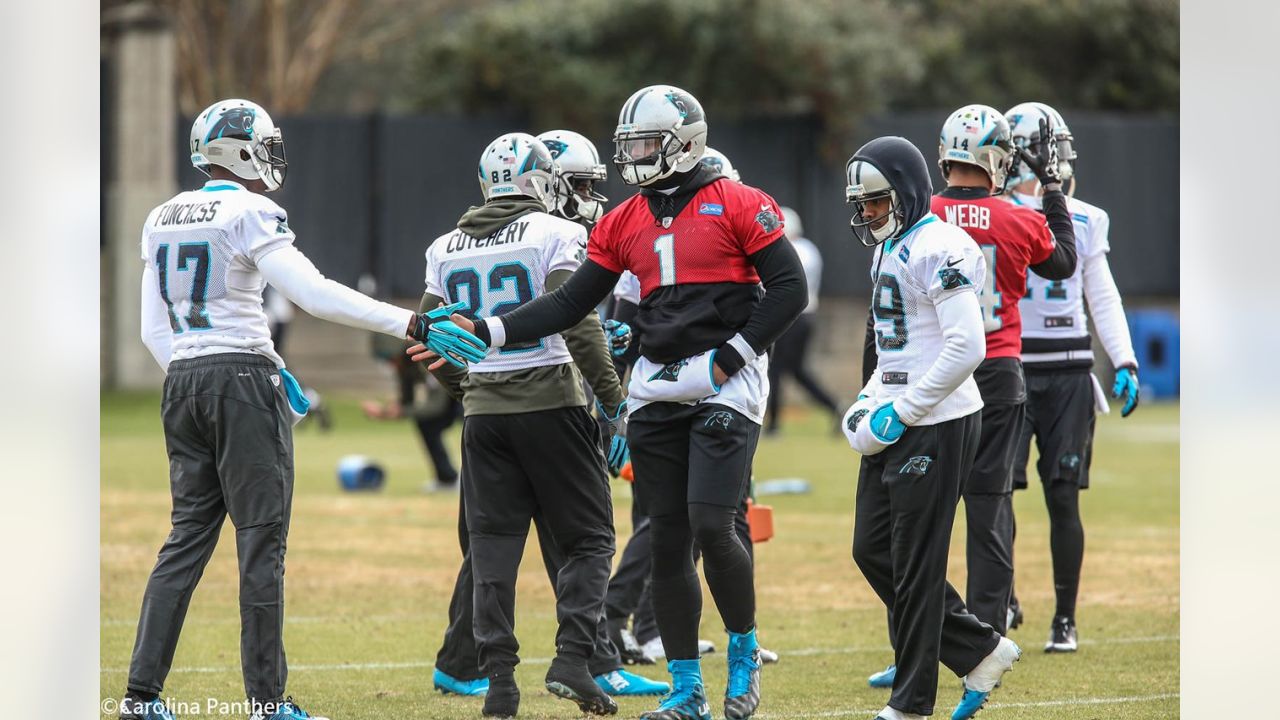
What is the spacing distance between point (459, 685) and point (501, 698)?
1.98 feet

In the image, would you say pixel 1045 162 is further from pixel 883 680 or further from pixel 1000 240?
pixel 883 680

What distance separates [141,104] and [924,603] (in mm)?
20789

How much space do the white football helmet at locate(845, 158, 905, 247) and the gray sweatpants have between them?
2.16m

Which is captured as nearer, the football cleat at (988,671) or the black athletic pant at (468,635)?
the football cleat at (988,671)

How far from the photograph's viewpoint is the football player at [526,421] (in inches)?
255

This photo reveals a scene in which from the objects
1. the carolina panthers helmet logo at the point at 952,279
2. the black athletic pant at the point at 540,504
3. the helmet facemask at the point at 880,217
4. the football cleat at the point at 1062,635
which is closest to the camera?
the carolina panthers helmet logo at the point at 952,279

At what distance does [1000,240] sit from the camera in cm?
672

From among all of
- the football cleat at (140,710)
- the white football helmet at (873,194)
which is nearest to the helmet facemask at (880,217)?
the white football helmet at (873,194)

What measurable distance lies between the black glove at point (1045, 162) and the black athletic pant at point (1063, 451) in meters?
1.11

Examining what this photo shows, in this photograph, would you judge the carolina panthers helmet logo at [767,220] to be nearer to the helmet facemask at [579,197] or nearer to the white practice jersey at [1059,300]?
the helmet facemask at [579,197]

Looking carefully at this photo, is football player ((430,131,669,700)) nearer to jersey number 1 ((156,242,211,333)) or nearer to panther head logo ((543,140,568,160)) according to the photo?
panther head logo ((543,140,568,160))

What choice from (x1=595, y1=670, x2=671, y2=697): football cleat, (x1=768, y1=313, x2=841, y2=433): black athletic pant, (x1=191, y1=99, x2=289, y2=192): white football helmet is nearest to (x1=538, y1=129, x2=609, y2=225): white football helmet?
(x1=191, y1=99, x2=289, y2=192): white football helmet
